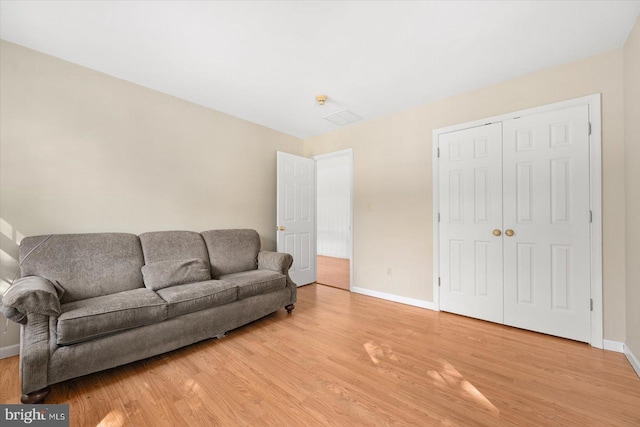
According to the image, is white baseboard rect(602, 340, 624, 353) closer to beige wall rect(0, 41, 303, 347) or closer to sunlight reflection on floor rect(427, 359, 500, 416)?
sunlight reflection on floor rect(427, 359, 500, 416)

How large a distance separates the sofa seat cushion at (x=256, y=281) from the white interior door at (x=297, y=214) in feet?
3.20

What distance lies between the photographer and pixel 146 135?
110 inches

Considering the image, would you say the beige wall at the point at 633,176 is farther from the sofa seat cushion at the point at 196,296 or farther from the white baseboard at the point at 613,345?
the sofa seat cushion at the point at 196,296

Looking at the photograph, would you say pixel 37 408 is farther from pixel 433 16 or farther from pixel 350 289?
pixel 433 16

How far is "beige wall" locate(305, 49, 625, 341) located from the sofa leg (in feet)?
10.5

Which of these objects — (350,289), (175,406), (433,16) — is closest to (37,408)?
(175,406)

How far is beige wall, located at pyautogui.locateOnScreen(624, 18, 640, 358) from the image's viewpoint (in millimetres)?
1869

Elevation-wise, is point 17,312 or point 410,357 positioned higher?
point 17,312

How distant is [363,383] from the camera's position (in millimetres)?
1733

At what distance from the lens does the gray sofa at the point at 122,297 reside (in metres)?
1.58

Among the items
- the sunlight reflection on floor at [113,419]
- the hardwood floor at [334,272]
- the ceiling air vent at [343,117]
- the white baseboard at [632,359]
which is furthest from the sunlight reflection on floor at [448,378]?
the ceiling air vent at [343,117]

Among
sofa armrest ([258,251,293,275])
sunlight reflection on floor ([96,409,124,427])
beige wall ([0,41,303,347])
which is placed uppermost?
beige wall ([0,41,303,347])

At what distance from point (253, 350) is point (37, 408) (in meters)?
1.26

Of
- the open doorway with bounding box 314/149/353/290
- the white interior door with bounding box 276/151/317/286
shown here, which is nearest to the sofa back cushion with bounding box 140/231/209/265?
the white interior door with bounding box 276/151/317/286
